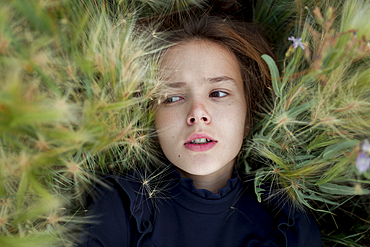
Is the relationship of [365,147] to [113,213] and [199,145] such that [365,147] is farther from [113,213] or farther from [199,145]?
[113,213]

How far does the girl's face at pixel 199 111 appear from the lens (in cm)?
110

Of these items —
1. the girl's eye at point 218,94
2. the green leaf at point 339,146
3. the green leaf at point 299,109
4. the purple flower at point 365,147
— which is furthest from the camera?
the girl's eye at point 218,94

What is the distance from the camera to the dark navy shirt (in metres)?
1.18

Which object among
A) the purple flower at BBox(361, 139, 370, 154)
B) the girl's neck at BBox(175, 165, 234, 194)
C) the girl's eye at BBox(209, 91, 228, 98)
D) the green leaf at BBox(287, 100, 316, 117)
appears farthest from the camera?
the girl's neck at BBox(175, 165, 234, 194)

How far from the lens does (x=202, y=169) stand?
1.12 metres

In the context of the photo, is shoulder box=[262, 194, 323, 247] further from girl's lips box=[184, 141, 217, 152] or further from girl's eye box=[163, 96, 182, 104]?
girl's eye box=[163, 96, 182, 104]

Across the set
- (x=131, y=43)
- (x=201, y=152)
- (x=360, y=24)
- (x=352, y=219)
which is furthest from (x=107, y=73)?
(x=352, y=219)

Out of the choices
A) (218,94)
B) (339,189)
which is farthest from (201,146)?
(339,189)

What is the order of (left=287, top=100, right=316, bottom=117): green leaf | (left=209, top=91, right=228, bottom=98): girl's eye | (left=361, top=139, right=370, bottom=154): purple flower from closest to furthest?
(left=361, top=139, right=370, bottom=154): purple flower
(left=287, top=100, right=316, bottom=117): green leaf
(left=209, top=91, right=228, bottom=98): girl's eye

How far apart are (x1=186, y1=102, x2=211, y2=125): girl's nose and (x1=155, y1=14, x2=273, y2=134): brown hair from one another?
0.33 meters

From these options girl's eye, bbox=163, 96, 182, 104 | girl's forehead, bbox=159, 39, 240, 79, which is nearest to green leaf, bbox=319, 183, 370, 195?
girl's forehead, bbox=159, 39, 240, 79

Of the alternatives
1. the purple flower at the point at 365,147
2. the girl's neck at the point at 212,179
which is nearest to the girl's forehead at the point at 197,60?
the girl's neck at the point at 212,179

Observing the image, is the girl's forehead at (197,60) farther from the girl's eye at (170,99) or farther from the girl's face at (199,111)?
the girl's eye at (170,99)

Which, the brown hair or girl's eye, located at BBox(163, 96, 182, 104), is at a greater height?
the brown hair
